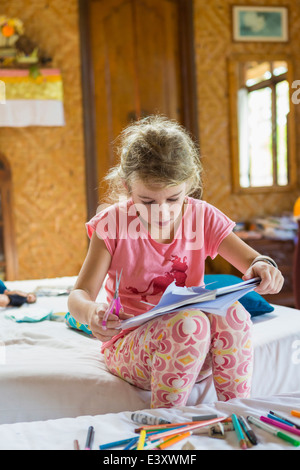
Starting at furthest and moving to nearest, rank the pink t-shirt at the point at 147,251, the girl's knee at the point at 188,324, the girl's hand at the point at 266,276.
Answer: the pink t-shirt at the point at 147,251 → the girl's hand at the point at 266,276 → the girl's knee at the point at 188,324

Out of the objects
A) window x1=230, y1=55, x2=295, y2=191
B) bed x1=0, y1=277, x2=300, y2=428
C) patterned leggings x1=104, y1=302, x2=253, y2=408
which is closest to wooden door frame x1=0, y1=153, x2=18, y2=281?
window x1=230, y1=55, x2=295, y2=191

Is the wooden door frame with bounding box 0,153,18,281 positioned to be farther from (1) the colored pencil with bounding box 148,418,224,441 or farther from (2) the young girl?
(1) the colored pencil with bounding box 148,418,224,441

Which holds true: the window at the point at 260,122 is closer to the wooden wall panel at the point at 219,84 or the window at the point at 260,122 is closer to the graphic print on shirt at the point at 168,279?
the wooden wall panel at the point at 219,84

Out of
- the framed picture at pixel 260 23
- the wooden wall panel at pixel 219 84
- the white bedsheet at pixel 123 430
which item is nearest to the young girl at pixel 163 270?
the white bedsheet at pixel 123 430

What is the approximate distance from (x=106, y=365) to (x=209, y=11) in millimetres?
3300

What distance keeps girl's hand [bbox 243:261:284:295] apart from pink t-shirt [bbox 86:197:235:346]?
169mm

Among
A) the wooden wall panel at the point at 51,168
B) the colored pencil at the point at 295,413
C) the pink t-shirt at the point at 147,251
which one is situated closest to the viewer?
the colored pencil at the point at 295,413

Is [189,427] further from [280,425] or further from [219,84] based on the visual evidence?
[219,84]

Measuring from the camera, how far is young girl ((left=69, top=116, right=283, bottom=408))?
41.5 inches

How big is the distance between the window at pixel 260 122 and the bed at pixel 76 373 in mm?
2466

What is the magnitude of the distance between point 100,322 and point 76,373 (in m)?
0.26

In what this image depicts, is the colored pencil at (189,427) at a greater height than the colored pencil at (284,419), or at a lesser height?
greater

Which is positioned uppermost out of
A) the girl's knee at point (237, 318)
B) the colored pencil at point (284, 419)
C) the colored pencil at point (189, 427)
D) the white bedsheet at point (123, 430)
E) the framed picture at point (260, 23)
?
the framed picture at point (260, 23)

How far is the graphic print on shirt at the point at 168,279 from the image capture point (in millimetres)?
1304
